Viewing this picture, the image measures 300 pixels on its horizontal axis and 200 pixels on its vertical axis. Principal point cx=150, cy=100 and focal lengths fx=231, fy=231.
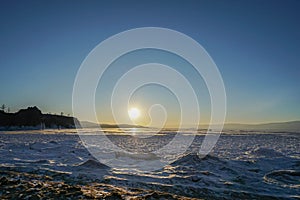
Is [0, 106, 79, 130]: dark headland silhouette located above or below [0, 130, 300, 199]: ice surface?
above

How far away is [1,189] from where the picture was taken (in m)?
9.41

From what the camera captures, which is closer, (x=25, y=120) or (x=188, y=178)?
(x=188, y=178)

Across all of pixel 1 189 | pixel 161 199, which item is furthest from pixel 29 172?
pixel 161 199

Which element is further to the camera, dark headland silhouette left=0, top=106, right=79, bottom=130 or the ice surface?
dark headland silhouette left=0, top=106, right=79, bottom=130

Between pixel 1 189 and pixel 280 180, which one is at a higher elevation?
pixel 1 189

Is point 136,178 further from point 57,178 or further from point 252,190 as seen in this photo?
point 252,190

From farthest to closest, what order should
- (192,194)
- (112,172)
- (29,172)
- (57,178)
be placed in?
(112,172), (29,172), (57,178), (192,194)

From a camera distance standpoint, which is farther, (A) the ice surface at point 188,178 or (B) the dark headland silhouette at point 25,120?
(B) the dark headland silhouette at point 25,120

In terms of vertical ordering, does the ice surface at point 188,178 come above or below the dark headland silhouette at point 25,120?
below

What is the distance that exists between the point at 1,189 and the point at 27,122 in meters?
147

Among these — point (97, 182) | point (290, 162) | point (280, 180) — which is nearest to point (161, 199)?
point (97, 182)

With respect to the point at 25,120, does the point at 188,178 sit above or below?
below

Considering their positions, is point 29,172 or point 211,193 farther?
point 29,172

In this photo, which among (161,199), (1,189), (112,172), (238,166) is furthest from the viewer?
(238,166)
